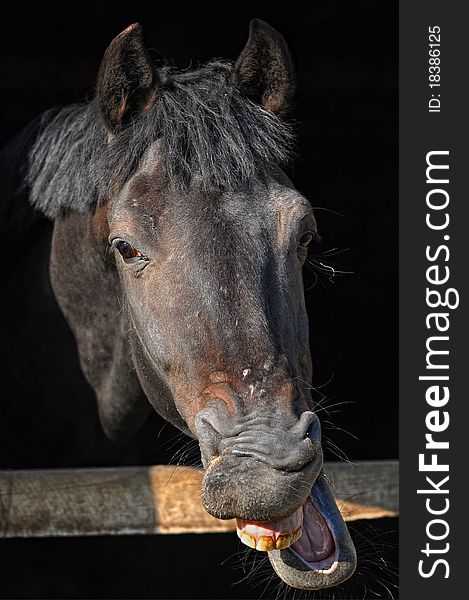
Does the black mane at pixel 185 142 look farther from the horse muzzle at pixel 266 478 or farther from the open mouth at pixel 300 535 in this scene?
the open mouth at pixel 300 535

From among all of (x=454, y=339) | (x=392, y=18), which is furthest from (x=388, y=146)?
(x=454, y=339)

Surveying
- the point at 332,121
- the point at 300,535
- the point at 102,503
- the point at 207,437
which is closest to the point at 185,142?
the point at 207,437

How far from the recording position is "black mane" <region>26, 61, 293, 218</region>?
272 centimetres

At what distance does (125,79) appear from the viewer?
287 centimetres

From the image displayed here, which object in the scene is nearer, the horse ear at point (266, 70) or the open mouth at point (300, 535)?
the open mouth at point (300, 535)

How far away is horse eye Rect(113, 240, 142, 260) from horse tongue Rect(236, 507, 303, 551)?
824 millimetres

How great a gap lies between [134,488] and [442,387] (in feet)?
3.97

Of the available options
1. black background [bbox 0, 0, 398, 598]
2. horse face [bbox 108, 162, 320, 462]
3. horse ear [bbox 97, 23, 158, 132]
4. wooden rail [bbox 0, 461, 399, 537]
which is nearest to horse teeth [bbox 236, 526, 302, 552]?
horse face [bbox 108, 162, 320, 462]

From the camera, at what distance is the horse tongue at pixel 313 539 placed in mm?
2514

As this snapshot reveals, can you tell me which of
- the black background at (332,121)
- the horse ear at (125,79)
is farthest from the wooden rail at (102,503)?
the black background at (332,121)

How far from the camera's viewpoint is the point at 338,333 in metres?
6.71

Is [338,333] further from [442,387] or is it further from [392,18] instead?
[442,387]

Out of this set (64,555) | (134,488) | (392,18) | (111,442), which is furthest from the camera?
(392,18)

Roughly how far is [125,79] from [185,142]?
0.30 meters
